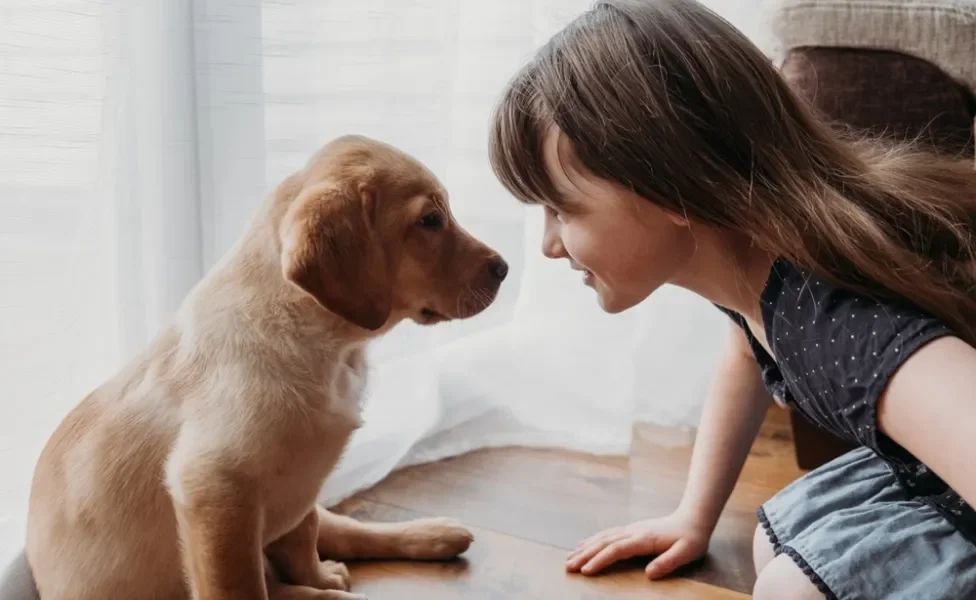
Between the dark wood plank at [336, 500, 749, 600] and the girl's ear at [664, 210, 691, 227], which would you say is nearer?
the girl's ear at [664, 210, 691, 227]

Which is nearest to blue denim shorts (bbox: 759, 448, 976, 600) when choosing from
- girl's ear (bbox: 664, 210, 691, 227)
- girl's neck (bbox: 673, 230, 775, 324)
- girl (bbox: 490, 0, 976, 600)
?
girl (bbox: 490, 0, 976, 600)

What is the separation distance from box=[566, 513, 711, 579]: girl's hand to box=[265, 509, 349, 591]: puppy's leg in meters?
0.32

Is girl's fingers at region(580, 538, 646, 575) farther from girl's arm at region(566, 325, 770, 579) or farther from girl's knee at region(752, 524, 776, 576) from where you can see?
girl's knee at region(752, 524, 776, 576)

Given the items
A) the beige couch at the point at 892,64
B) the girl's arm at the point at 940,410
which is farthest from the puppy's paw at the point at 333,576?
the beige couch at the point at 892,64

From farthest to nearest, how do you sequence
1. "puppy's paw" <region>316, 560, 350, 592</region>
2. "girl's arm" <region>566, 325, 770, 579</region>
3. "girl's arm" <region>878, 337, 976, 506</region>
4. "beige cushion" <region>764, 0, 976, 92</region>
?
"beige cushion" <region>764, 0, 976, 92</region>, "girl's arm" <region>566, 325, 770, 579</region>, "puppy's paw" <region>316, 560, 350, 592</region>, "girl's arm" <region>878, 337, 976, 506</region>

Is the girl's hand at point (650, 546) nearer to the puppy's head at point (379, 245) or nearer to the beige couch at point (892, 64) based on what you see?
the puppy's head at point (379, 245)

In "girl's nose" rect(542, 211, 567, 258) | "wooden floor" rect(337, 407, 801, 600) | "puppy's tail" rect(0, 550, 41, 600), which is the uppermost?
"girl's nose" rect(542, 211, 567, 258)

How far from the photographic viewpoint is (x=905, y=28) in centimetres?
145

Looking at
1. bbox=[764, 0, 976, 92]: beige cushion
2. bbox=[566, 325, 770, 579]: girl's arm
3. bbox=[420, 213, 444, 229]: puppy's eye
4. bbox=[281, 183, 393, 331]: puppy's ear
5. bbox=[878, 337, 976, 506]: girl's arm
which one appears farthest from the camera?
bbox=[764, 0, 976, 92]: beige cushion

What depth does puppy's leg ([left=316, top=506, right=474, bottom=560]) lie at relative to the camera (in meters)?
1.24

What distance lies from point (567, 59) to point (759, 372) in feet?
1.79

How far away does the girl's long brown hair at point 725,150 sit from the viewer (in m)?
0.94

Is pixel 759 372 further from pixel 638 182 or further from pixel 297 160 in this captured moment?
pixel 297 160

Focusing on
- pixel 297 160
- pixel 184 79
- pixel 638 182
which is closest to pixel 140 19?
pixel 184 79
